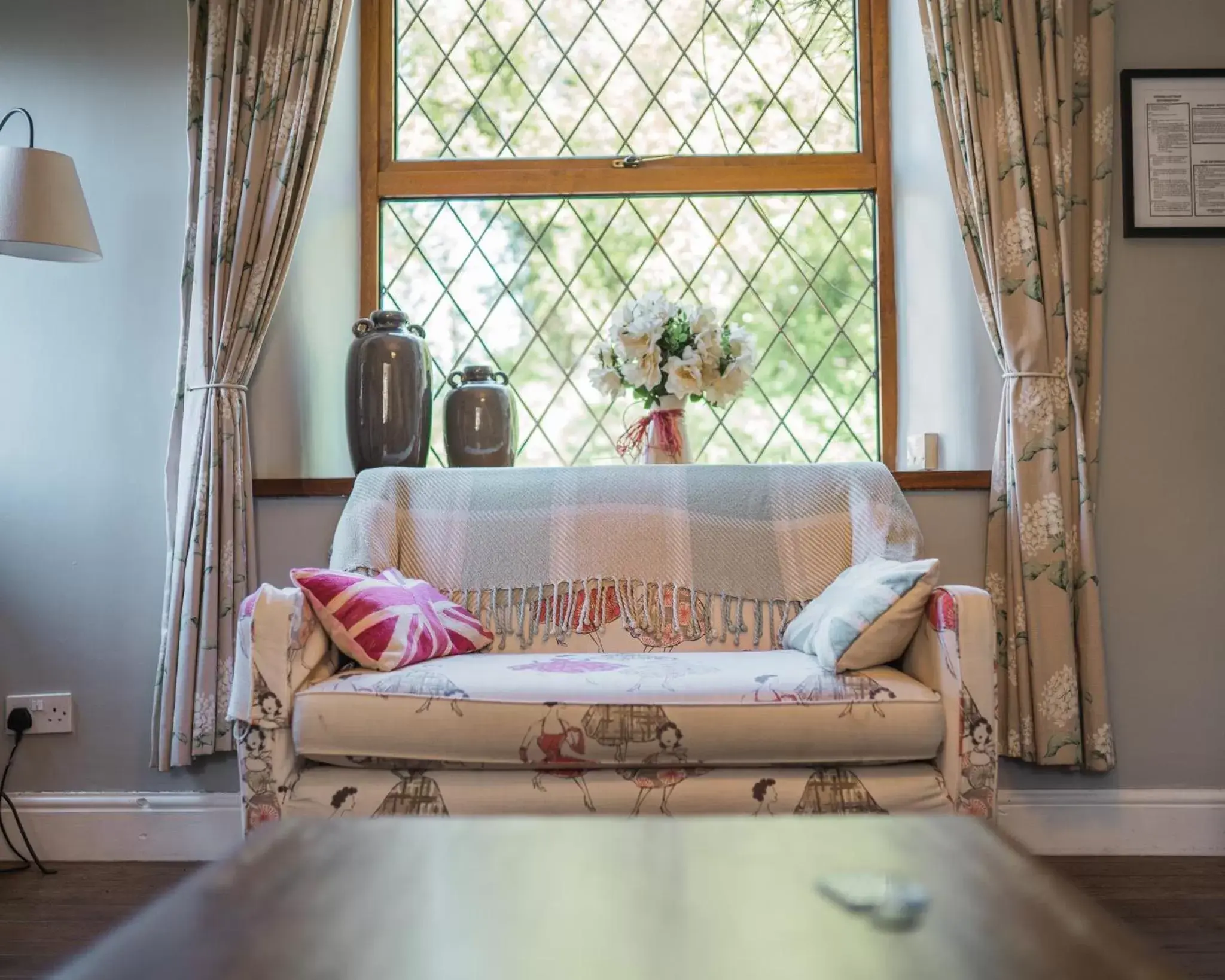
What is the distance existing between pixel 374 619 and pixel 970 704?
1031mm

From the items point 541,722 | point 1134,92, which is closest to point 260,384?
point 541,722

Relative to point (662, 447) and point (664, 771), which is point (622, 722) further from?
point (662, 447)

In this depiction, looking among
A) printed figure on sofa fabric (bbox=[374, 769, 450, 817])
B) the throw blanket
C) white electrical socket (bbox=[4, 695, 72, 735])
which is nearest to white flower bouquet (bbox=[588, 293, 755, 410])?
the throw blanket

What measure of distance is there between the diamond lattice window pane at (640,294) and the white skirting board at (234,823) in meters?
1.02

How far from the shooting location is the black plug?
2.39 m

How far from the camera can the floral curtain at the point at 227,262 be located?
2.32 metres

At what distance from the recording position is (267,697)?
1715 mm

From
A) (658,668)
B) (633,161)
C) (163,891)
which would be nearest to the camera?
(658,668)

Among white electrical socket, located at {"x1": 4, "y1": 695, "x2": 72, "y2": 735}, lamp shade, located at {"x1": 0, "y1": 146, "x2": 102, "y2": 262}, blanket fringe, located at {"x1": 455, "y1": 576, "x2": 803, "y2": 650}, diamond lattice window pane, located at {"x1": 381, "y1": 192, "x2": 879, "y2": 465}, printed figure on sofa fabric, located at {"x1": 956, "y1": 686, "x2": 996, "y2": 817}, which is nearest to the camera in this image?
printed figure on sofa fabric, located at {"x1": 956, "y1": 686, "x2": 996, "y2": 817}

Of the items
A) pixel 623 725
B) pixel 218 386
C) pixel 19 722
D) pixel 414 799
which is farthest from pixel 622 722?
pixel 19 722

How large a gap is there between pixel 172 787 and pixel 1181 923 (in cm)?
212

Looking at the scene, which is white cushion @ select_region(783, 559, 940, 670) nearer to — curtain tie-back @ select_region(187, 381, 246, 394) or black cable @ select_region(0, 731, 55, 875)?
curtain tie-back @ select_region(187, 381, 246, 394)

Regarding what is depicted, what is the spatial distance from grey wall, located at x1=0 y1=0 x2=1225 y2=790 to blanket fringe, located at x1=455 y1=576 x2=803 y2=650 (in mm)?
488

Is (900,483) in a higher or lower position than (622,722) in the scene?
higher
